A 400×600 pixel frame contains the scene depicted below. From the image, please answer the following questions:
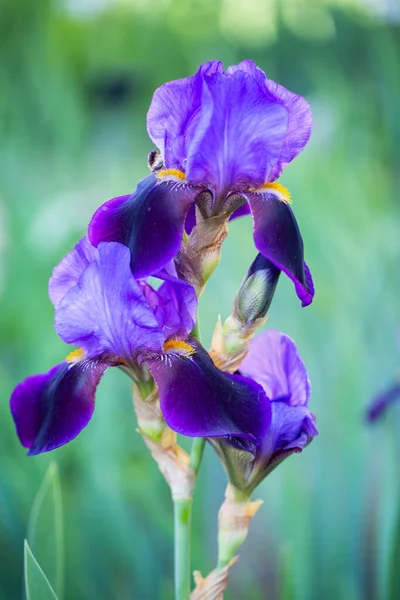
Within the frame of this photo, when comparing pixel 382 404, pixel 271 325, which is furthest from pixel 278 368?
pixel 271 325

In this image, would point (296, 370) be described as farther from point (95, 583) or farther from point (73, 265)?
point (95, 583)

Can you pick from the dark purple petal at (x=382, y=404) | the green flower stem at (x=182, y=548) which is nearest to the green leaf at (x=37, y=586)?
the green flower stem at (x=182, y=548)

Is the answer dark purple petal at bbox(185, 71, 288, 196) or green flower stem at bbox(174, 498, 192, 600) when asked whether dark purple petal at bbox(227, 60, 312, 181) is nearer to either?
dark purple petal at bbox(185, 71, 288, 196)

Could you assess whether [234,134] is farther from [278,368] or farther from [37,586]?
[37,586]

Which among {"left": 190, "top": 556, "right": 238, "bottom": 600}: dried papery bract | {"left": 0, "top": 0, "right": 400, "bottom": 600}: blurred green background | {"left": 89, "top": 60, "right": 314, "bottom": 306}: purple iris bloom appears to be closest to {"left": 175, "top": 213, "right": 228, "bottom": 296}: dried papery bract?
{"left": 89, "top": 60, "right": 314, "bottom": 306}: purple iris bloom

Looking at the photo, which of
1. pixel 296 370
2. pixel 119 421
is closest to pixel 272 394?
pixel 296 370
